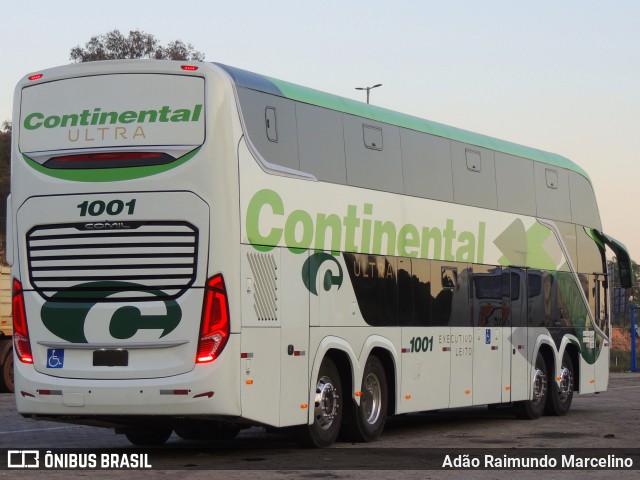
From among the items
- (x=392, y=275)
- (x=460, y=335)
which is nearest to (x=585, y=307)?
(x=460, y=335)

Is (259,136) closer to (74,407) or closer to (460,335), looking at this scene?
(74,407)

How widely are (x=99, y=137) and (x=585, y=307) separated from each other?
1179 centimetres

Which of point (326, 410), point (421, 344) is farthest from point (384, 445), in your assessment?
point (421, 344)

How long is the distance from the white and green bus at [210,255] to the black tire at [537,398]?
4010 mm

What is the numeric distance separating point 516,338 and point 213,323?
836 centimetres

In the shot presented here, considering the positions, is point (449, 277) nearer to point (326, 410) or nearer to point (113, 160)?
point (326, 410)

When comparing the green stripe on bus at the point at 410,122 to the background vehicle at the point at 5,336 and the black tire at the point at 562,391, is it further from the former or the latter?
the background vehicle at the point at 5,336

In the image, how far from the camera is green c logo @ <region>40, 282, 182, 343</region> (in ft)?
44.4

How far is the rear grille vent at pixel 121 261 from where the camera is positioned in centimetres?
1360

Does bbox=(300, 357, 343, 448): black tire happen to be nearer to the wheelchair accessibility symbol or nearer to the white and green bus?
the white and green bus

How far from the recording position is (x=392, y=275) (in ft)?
56.5

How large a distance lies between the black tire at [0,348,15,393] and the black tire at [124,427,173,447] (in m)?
13.7

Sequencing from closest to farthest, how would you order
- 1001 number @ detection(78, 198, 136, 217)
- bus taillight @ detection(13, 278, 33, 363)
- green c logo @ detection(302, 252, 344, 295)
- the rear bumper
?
the rear bumper, 1001 number @ detection(78, 198, 136, 217), bus taillight @ detection(13, 278, 33, 363), green c logo @ detection(302, 252, 344, 295)

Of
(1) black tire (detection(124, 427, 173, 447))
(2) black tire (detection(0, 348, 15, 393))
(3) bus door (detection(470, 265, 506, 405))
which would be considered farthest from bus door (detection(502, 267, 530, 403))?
(2) black tire (detection(0, 348, 15, 393))
